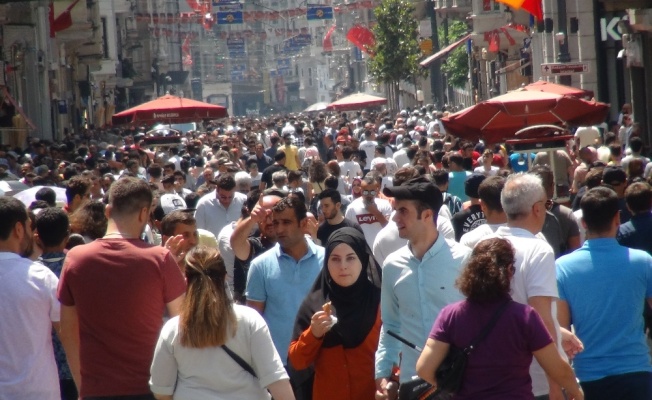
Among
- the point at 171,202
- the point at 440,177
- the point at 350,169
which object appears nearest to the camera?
the point at 440,177

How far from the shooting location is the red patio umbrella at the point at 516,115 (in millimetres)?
15016

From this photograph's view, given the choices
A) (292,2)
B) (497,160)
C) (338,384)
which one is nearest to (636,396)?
(338,384)

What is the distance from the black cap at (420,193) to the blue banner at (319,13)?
64558 millimetres

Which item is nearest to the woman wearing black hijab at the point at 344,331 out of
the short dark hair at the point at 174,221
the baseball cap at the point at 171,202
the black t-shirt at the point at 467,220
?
the short dark hair at the point at 174,221

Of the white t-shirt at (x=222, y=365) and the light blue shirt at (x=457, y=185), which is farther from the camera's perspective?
the light blue shirt at (x=457, y=185)

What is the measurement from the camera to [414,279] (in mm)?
5785

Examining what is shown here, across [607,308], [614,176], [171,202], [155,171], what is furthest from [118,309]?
[155,171]

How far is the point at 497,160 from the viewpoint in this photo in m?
17.5

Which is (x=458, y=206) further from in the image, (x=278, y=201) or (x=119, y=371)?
(x=119, y=371)

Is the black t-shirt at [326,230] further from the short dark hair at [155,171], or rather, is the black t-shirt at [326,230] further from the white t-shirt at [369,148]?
the white t-shirt at [369,148]

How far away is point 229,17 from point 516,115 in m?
58.8

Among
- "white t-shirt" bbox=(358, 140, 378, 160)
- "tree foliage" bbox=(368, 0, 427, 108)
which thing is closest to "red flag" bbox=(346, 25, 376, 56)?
"tree foliage" bbox=(368, 0, 427, 108)

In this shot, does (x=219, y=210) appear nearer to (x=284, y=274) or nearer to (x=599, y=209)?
(x=284, y=274)

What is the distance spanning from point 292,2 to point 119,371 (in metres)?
170
